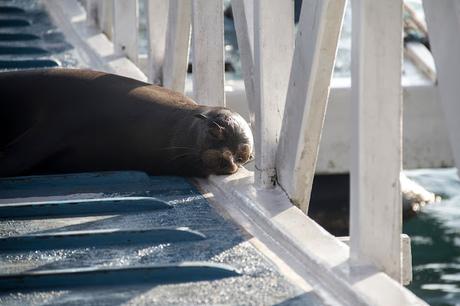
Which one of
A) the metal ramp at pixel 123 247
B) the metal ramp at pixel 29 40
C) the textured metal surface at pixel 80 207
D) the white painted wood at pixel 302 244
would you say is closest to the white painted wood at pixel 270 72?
the white painted wood at pixel 302 244

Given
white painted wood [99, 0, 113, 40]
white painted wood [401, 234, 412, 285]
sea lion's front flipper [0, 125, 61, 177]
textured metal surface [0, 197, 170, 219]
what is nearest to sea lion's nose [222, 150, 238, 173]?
textured metal surface [0, 197, 170, 219]

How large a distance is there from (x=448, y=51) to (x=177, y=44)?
2.87 metres

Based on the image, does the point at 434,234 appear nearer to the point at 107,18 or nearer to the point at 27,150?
the point at 107,18

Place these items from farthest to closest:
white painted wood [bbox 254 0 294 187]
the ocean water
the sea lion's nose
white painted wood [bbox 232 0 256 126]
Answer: the ocean water, the sea lion's nose, white painted wood [bbox 232 0 256 126], white painted wood [bbox 254 0 294 187]

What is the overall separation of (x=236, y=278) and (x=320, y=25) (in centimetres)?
80

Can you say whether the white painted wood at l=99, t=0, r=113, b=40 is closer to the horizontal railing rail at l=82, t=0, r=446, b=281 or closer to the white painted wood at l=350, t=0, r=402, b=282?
the horizontal railing rail at l=82, t=0, r=446, b=281

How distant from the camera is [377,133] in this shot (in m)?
2.96

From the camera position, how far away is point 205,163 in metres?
4.40

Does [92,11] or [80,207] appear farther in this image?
[92,11]

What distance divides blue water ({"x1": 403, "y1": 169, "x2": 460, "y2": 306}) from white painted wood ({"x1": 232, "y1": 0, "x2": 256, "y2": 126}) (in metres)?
2.52

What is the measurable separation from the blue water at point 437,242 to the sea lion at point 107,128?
7.91ft

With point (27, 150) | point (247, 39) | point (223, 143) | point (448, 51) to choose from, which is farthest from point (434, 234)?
point (448, 51)

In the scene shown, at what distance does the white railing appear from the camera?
9.62 ft

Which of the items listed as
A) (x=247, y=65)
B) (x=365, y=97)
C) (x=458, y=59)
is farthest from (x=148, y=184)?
(x=458, y=59)
